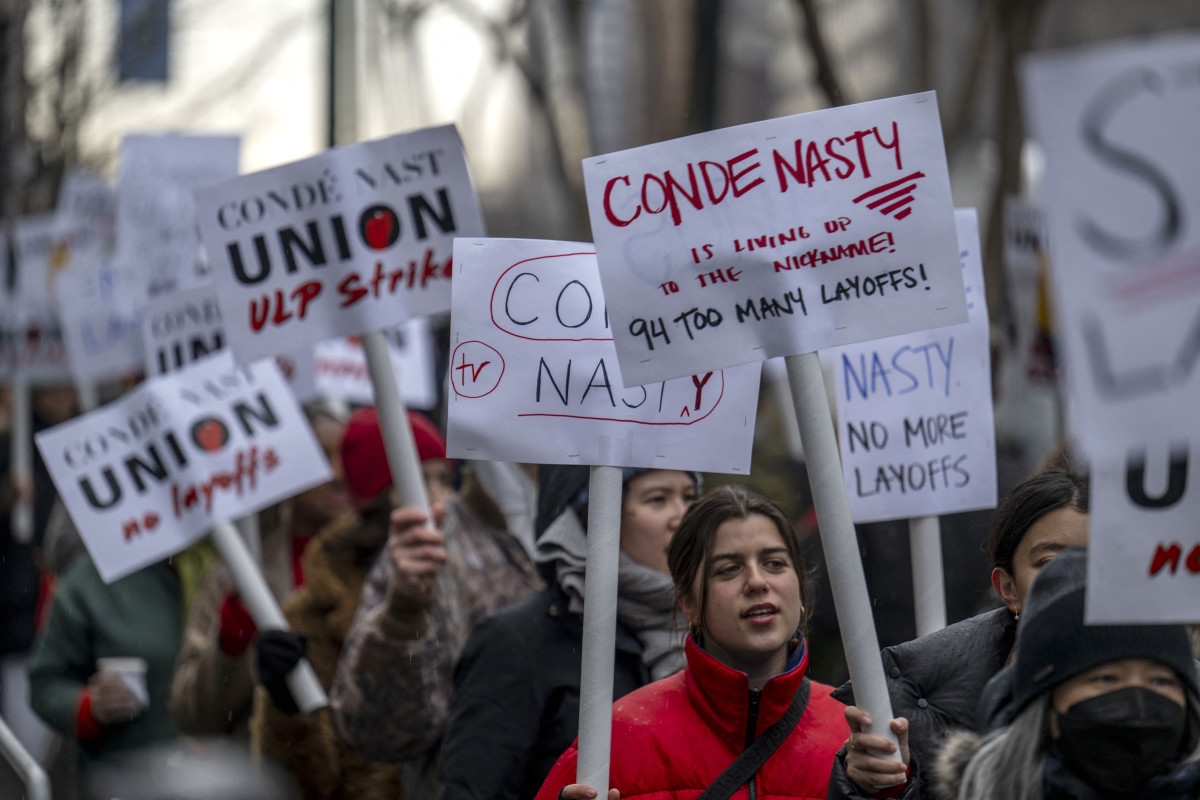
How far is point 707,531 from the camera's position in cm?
265

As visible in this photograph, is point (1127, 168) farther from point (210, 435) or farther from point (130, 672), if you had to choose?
point (130, 672)

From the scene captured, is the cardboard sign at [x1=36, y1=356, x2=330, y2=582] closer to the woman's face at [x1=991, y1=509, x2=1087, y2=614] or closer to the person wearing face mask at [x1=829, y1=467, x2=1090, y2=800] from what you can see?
the person wearing face mask at [x1=829, y1=467, x2=1090, y2=800]

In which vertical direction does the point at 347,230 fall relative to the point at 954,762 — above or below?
above

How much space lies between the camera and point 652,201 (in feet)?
8.36

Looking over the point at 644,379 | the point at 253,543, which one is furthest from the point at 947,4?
the point at 644,379

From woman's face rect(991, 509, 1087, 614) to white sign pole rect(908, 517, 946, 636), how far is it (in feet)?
2.07

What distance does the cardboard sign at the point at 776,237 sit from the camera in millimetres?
2475

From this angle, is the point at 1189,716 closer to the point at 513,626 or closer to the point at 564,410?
the point at 564,410

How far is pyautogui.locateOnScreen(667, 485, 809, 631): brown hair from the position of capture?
2.64 m

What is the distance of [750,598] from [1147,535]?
2.49ft

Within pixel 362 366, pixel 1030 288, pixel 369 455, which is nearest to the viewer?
pixel 369 455

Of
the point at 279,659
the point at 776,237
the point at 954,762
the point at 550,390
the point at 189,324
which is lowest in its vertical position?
the point at 279,659

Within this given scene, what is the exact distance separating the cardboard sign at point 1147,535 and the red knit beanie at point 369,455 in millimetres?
2520

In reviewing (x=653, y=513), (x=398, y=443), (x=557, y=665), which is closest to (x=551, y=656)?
(x=557, y=665)
